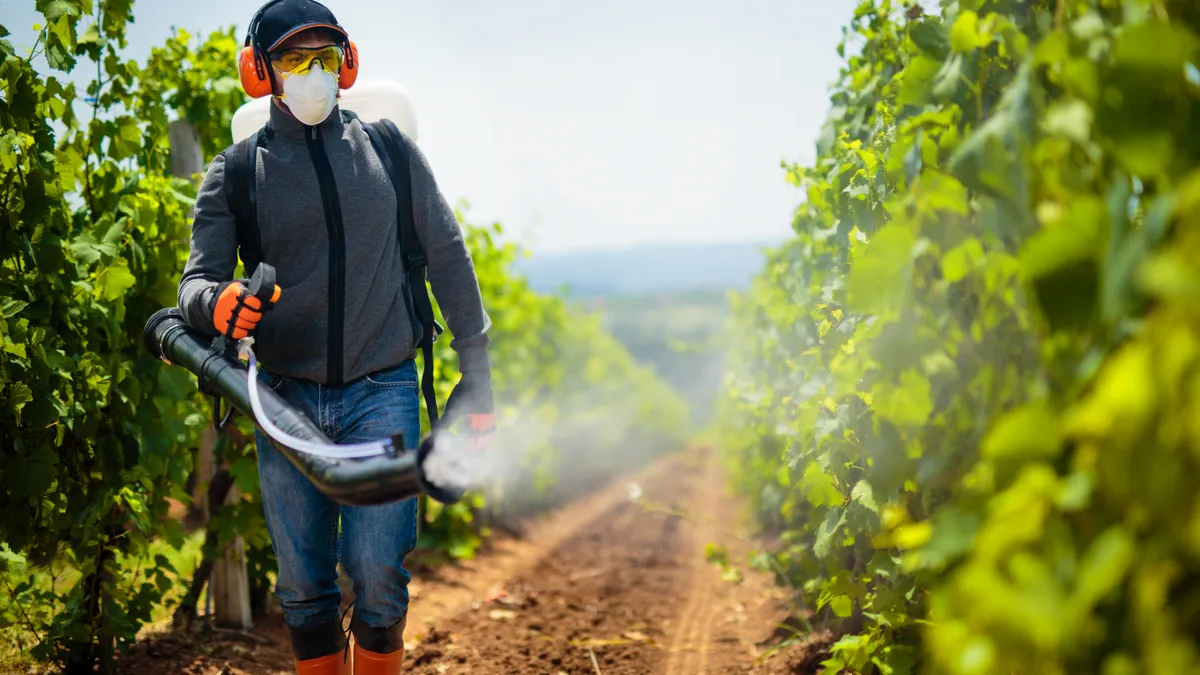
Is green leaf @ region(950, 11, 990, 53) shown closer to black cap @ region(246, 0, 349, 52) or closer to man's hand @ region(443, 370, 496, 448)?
man's hand @ region(443, 370, 496, 448)

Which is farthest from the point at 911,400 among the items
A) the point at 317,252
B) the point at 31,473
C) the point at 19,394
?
the point at 31,473

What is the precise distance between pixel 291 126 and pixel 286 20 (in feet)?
0.93

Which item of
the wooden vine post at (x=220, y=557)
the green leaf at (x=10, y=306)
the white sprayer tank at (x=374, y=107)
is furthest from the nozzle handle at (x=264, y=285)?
the wooden vine post at (x=220, y=557)

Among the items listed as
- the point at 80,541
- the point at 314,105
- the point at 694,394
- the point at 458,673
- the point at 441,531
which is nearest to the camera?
the point at 314,105

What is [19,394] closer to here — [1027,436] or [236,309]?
[236,309]

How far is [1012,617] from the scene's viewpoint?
107 centimetres

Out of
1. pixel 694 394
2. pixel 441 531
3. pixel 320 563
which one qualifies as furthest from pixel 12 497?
pixel 694 394

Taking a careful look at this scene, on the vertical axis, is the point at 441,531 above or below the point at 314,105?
below

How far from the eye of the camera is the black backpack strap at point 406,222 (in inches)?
106

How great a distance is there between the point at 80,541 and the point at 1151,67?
3.73 m

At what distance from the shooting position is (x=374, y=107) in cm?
294

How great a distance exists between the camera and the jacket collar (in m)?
2.64

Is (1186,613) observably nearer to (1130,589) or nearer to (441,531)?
(1130,589)

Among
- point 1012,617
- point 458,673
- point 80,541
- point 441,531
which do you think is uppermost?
point 1012,617
